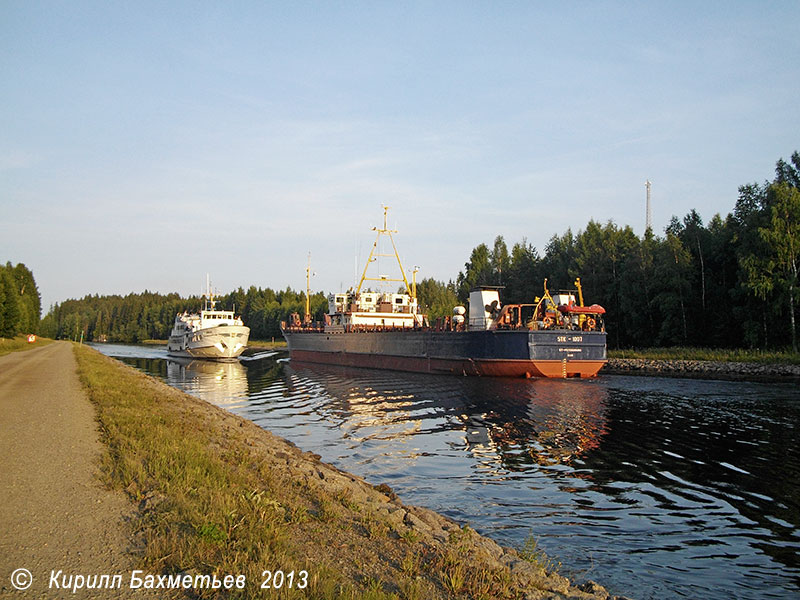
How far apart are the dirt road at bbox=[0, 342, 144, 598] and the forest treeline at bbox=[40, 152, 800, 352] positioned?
140 ft

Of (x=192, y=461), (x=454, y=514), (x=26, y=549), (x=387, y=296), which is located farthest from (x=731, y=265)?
(x=26, y=549)

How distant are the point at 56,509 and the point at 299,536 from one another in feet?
10.9

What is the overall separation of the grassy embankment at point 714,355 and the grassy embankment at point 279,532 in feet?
118

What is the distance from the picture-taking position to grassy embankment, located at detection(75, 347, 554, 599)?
562 centimetres

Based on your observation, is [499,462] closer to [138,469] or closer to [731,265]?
[138,469]


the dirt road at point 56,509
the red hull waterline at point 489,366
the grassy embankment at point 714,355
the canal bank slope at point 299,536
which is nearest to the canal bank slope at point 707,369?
the grassy embankment at point 714,355

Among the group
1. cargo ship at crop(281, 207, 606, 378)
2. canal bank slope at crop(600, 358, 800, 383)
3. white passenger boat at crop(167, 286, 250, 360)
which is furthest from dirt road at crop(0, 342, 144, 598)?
white passenger boat at crop(167, 286, 250, 360)

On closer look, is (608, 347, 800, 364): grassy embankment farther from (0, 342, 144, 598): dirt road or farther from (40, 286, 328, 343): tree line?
(40, 286, 328, 343): tree line

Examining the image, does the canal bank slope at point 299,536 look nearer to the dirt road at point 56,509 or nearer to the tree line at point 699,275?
the dirt road at point 56,509

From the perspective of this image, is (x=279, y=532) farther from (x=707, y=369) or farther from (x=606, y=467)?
(x=707, y=369)

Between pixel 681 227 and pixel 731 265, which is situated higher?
pixel 681 227

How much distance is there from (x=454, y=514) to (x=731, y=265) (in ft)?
157

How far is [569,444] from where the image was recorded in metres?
16.9

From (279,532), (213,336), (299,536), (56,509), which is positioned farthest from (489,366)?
(213,336)
